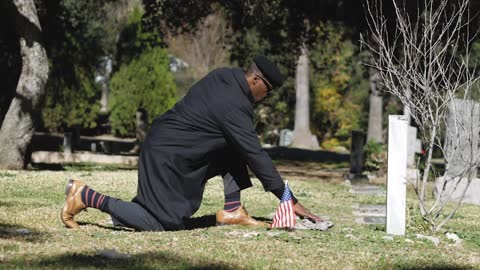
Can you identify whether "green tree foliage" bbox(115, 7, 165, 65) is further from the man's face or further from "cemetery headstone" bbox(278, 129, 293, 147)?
the man's face

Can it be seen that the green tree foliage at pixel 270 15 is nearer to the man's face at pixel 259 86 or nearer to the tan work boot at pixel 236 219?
the tan work boot at pixel 236 219

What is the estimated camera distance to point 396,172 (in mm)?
7383

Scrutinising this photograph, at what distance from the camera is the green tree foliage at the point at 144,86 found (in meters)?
38.6

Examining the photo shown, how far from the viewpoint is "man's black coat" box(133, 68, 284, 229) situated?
700 cm

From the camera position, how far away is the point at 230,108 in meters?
7.07

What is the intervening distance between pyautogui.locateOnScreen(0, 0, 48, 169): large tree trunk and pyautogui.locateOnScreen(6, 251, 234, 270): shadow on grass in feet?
35.6

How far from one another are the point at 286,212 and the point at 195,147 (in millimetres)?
968

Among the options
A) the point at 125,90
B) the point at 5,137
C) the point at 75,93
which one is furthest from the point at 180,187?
the point at 125,90

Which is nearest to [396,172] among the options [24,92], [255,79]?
[255,79]

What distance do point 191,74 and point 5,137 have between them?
27.6m

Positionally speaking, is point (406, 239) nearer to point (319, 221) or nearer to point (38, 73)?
point (319, 221)

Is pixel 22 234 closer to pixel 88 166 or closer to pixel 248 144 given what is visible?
pixel 248 144

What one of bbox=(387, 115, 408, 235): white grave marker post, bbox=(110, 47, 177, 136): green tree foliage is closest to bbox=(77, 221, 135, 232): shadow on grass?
bbox=(387, 115, 408, 235): white grave marker post

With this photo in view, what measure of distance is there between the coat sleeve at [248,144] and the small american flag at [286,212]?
0.35 ft
